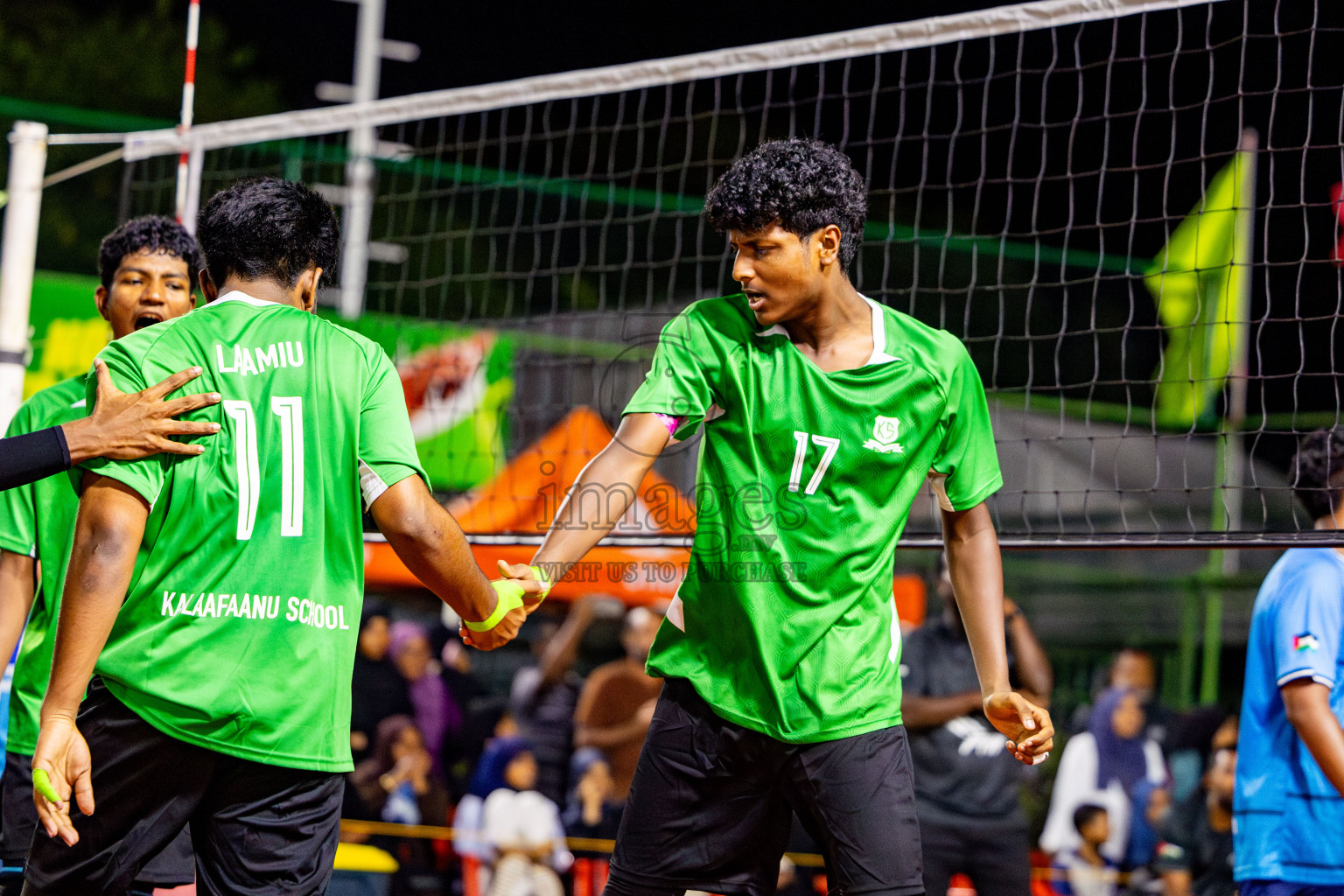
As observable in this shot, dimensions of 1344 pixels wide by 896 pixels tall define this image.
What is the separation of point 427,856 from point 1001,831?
11.2 feet

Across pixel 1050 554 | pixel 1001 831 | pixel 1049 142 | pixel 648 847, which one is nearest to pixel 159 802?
pixel 648 847

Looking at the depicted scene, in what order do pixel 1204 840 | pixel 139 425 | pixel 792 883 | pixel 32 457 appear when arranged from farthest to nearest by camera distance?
pixel 1204 840, pixel 792 883, pixel 32 457, pixel 139 425

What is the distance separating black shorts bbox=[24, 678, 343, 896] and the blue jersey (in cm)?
279

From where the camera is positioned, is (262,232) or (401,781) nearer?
(262,232)

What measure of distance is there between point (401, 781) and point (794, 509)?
5.52m

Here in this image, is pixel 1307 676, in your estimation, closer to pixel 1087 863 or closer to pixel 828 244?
pixel 828 244

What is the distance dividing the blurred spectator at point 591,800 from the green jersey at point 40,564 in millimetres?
4371

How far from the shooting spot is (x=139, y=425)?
2.76 m

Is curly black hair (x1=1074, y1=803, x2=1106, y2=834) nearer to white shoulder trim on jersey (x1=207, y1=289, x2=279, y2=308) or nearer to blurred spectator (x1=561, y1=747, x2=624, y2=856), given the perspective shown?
blurred spectator (x1=561, y1=747, x2=624, y2=856)

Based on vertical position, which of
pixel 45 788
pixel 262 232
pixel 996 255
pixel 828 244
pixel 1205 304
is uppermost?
pixel 996 255

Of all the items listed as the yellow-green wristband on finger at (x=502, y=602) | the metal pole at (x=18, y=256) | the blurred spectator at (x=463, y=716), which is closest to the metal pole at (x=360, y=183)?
the metal pole at (x=18, y=256)

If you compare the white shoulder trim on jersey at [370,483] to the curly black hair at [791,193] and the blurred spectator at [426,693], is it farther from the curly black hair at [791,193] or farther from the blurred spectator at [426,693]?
the blurred spectator at [426,693]

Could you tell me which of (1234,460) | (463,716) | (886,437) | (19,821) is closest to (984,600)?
(886,437)

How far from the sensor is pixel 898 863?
324 centimetres
